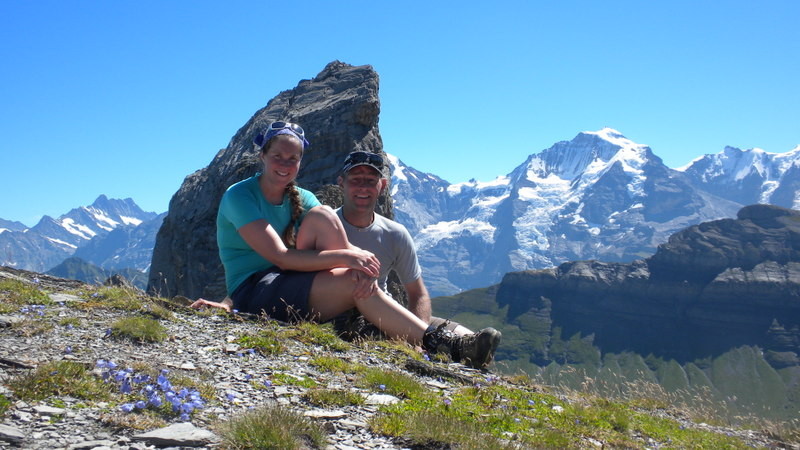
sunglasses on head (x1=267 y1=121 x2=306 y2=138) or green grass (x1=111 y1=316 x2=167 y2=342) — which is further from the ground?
sunglasses on head (x1=267 y1=121 x2=306 y2=138)

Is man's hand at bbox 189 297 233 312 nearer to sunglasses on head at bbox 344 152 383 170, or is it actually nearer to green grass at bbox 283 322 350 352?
green grass at bbox 283 322 350 352

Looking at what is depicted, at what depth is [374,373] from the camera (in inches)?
254

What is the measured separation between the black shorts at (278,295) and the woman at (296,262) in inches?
0.6

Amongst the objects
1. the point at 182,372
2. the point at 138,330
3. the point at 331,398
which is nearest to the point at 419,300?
the point at 138,330

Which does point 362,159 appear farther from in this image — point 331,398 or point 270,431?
point 270,431

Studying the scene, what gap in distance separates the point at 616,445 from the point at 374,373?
275 cm

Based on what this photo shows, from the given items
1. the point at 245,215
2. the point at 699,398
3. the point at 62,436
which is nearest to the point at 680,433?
the point at 699,398

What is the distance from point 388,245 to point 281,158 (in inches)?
106

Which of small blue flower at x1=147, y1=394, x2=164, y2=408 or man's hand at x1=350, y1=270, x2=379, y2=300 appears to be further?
man's hand at x1=350, y1=270, x2=379, y2=300

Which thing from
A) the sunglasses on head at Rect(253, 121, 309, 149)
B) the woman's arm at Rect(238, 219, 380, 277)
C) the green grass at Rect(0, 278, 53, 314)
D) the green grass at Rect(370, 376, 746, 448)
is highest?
the sunglasses on head at Rect(253, 121, 309, 149)

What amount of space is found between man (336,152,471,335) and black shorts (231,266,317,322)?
1.66 metres

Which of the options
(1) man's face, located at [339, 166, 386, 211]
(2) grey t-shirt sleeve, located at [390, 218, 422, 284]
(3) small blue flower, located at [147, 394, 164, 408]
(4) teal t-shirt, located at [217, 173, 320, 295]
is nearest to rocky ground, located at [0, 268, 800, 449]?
(3) small blue flower, located at [147, 394, 164, 408]

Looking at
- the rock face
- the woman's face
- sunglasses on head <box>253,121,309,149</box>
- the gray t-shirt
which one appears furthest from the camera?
the rock face

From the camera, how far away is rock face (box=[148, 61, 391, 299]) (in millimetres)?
29500
